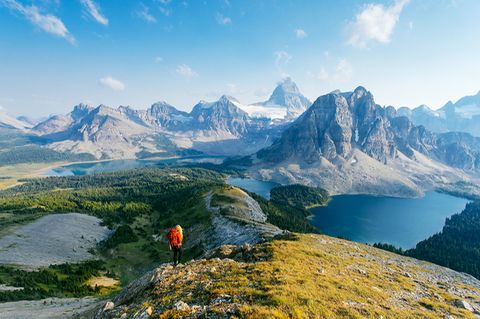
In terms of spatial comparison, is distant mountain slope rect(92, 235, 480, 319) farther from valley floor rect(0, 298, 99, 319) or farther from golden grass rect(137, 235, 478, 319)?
valley floor rect(0, 298, 99, 319)

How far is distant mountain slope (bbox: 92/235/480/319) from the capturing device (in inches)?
723

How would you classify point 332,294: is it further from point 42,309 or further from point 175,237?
point 42,309

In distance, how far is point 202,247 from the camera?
3393 inches

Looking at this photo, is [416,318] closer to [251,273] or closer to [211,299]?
[251,273]

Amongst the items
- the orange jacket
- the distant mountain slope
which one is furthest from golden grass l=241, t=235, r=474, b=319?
the orange jacket

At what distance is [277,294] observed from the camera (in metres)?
19.8

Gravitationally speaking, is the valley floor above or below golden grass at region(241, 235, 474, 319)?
below

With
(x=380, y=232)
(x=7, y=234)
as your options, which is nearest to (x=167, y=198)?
(x=7, y=234)

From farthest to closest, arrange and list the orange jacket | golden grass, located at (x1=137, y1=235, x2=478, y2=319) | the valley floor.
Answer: the valley floor < the orange jacket < golden grass, located at (x1=137, y1=235, x2=478, y2=319)

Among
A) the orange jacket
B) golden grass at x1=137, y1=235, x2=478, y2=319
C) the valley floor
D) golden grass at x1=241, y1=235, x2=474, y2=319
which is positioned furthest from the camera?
the valley floor

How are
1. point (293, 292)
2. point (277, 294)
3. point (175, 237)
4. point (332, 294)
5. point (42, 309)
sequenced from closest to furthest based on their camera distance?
point (277, 294) → point (293, 292) → point (332, 294) → point (175, 237) → point (42, 309)

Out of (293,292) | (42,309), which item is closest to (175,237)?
(293,292)

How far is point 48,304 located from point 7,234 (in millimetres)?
68393

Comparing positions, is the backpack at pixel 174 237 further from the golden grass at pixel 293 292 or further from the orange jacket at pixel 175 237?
the golden grass at pixel 293 292
